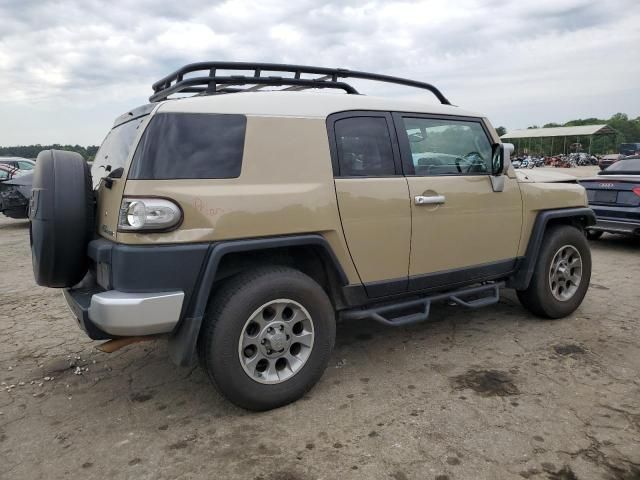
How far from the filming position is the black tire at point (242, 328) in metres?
2.74

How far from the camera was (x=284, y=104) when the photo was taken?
9.96 feet

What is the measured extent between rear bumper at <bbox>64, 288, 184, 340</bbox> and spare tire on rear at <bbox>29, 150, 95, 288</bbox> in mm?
383

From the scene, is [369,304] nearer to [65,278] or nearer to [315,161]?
[315,161]

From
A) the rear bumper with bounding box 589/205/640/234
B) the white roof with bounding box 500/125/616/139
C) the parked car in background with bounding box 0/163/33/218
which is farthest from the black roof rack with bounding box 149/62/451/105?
the white roof with bounding box 500/125/616/139

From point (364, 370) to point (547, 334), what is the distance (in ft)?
5.72

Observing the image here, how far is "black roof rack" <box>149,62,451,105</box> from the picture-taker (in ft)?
10.5

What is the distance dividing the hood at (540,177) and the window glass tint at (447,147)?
1.38 feet

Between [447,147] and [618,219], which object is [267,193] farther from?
[618,219]

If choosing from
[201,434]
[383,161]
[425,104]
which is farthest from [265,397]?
[425,104]

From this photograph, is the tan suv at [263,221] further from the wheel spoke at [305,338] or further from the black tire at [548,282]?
the black tire at [548,282]

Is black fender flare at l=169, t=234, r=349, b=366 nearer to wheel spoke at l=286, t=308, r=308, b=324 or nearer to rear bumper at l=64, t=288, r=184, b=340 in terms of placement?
rear bumper at l=64, t=288, r=184, b=340

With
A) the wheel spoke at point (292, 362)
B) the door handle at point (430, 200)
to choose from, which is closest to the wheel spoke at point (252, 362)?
the wheel spoke at point (292, 362)

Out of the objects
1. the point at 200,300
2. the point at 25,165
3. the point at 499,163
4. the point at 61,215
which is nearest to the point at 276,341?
the point at 200,300

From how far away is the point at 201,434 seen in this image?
276 cm
